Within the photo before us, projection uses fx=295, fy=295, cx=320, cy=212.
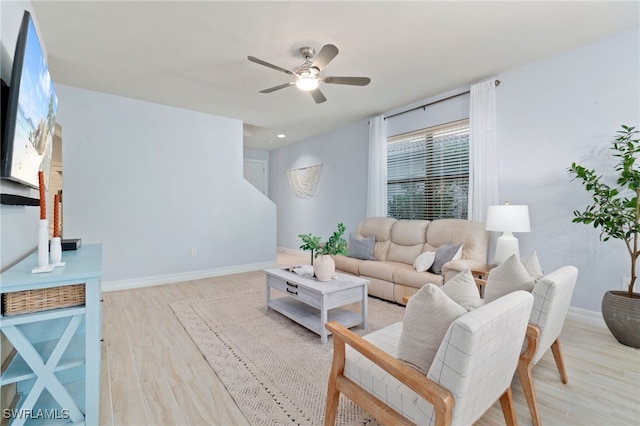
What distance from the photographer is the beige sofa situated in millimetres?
3230

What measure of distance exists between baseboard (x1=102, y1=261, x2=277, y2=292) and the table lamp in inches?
149

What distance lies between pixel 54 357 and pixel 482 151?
4.17m

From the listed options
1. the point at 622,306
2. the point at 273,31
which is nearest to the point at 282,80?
the point at 273,31

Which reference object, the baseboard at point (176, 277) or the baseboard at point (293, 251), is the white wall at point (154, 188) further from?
the baseboard at point (293, 251)

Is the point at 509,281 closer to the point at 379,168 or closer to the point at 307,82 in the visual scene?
the point at 307,82

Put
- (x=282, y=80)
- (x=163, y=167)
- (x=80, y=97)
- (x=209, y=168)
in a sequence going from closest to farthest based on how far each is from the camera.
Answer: (x=282, y=80) < (x=80, y=97) < (x=163, y=167) < (x=209, y=168)

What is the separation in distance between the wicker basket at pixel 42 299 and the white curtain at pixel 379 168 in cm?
405

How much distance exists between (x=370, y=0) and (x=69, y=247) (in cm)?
299

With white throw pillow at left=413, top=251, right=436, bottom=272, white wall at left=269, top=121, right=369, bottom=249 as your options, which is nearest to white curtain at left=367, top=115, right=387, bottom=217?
white wall at left=269, top=121, right=369, bottom=249

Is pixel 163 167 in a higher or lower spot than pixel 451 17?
lower

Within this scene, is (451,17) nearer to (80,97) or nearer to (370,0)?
Answer: (370,0)

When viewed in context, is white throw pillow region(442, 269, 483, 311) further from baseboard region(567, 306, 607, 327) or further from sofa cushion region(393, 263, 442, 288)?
baseboard region(567, 306, 607, 327)

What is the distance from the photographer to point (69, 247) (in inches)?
90.4

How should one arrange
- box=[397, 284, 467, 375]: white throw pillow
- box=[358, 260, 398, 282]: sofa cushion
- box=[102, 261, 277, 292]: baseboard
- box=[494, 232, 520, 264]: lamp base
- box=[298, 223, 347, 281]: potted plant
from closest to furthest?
box=[397, 284, 467, 375]: white throw pillow
box=[298, 223, 347, 281]: potted plant
box=[494, 232, 520, 264]: lamp base
box=[358, 260, 398, 282]: sofa cushion
box=[102, 261, 277, 292]: baseboard
